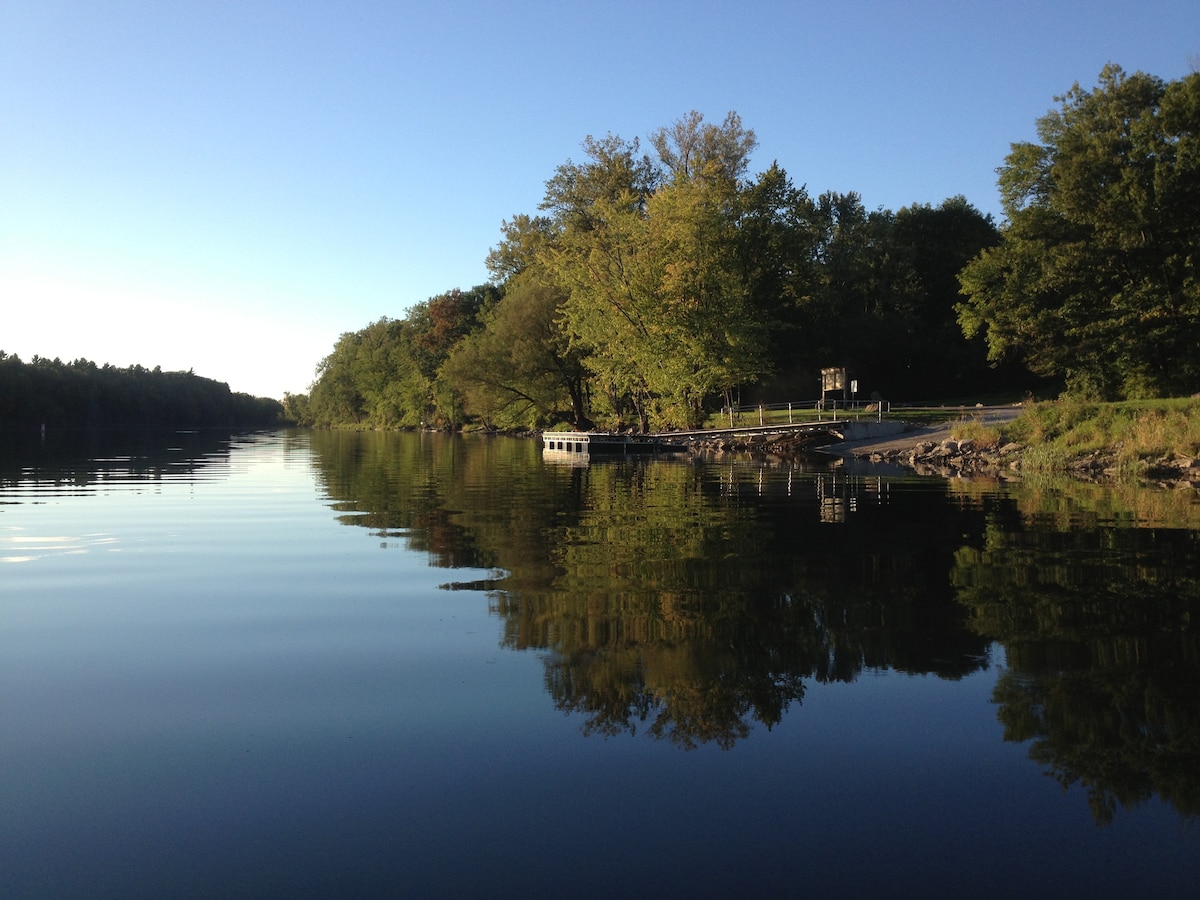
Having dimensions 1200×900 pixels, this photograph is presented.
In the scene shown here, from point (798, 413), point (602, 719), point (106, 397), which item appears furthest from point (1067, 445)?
point (106, 397)

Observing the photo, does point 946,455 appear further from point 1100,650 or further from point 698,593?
point 1100,650

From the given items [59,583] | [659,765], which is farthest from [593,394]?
[659,765]

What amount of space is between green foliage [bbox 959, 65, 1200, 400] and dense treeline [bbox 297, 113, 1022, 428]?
14194 mm

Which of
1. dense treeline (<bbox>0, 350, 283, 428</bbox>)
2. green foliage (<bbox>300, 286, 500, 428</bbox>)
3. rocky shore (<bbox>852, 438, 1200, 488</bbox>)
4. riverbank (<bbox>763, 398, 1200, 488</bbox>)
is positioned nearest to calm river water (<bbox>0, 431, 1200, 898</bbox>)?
rocky shore (<bbox>852, 438, 1200, 488</bbox>)

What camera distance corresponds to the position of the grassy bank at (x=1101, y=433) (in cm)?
2869

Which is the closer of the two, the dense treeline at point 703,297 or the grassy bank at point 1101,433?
the grassy bank at point 1101,433

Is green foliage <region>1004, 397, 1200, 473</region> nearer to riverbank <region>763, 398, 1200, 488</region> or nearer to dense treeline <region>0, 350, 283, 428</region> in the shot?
riverbank <region>763, 398, 1200, 488</region>

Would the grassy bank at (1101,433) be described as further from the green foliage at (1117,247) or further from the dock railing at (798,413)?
the green foliage at (1117,247)

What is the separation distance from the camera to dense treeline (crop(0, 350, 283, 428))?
10612 cm

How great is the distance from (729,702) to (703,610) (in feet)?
9.23

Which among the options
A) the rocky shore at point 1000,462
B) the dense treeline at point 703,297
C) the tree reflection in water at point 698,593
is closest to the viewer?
the tree reflection in water at point 698,593

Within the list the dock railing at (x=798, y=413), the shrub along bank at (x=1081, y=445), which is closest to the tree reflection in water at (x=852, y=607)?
the shrub along bank at (x=1081, y=445)

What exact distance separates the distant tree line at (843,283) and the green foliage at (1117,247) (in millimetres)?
103

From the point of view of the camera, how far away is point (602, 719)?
6.25m
